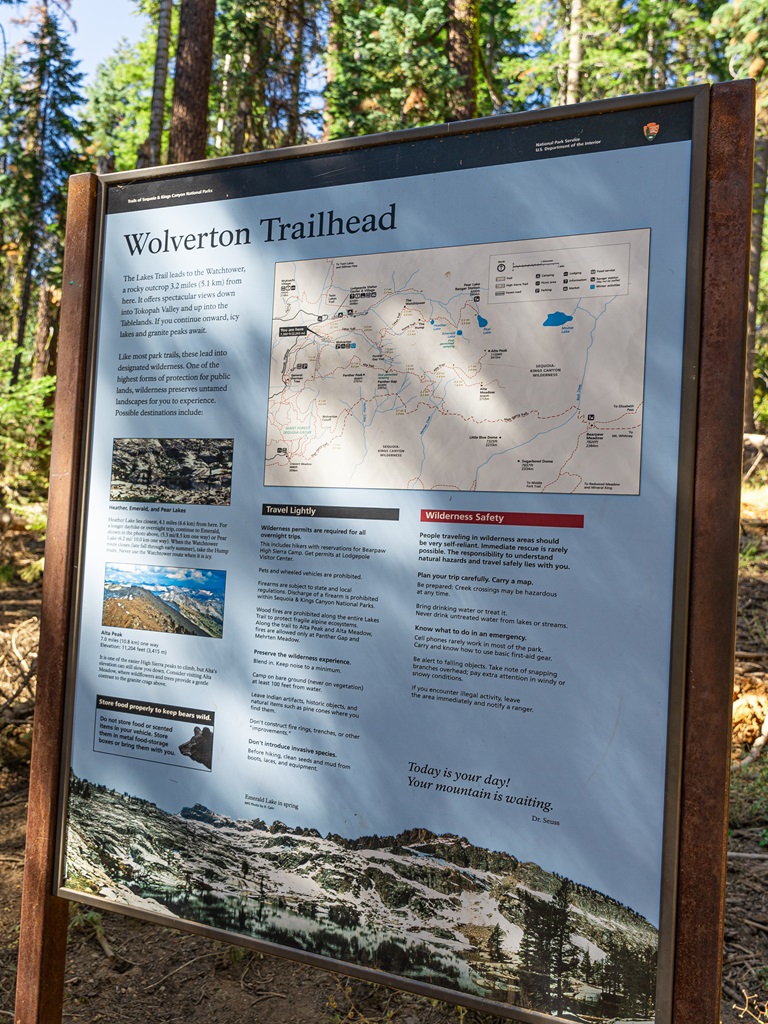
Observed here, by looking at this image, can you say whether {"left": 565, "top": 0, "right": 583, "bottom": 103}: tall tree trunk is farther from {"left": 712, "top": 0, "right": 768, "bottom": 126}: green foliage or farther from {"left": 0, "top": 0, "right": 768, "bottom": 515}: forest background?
{"left": 712, "top": 0, "right": 768, "bottom": 126}: green foliage

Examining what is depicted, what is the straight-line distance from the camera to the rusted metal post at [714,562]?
164cm

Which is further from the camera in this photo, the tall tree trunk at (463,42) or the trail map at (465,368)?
the tall tree trunk at (463,42)

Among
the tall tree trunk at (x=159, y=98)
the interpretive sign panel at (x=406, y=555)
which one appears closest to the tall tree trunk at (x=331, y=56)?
the tall tree trunk at (x=159, y=98)

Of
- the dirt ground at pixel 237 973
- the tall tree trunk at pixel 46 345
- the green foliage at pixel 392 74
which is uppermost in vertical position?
the green foliage at pixel 392 74

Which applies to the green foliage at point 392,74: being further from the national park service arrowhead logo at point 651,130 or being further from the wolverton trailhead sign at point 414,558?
the national park service arrowhead logo at point 651,130

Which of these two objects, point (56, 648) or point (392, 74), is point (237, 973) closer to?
point (56, 648)

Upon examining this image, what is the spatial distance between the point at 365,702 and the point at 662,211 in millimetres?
1314

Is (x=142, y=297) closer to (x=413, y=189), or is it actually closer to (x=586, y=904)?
(x=413, y=189)

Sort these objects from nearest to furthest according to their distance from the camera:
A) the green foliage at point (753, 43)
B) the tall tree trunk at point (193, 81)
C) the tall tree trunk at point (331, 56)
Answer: the tall tree trunk at point (193, 81) < the green foliage at point (753, 43) < the tall tree trunk at point (331, 56)

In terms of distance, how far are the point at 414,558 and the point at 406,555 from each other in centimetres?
2

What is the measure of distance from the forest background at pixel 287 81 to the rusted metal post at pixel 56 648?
482 cm

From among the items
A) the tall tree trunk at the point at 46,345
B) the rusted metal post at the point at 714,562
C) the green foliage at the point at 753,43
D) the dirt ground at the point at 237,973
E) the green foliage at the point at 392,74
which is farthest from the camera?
the tall tree trunk at the point at 46,345

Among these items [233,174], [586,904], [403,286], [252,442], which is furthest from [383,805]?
[233,174]

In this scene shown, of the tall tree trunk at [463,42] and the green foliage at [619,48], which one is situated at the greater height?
the green foliage at [619,48]
